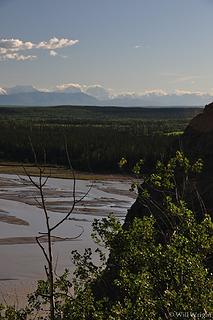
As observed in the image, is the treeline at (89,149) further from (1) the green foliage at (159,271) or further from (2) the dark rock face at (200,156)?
(1) the green foliage at (159,271)

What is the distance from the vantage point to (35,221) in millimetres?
29922

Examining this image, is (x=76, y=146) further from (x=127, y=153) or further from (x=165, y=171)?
(x=165, y=171)

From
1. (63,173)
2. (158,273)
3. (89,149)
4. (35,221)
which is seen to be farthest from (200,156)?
(89,149)

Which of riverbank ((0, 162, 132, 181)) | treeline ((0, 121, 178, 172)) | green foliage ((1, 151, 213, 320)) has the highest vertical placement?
green foliage ((1, 151, 213, 320))

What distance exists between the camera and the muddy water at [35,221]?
19312 millimetres

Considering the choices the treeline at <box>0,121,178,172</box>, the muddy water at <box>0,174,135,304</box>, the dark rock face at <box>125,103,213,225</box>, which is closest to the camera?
the dark rock face at <box>125,103,213,225</box>

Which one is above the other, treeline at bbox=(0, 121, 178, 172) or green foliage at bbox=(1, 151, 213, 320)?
green foliage at bbox=(1, 151, 213, 320)

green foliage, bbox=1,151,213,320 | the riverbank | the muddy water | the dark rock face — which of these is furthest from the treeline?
green foliage, bbox=1,151,213,320

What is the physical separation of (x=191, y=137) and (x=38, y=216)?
17977 mm

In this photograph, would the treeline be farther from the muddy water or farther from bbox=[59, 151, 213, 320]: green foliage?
bbox=[59, 151, 213, 320]: green foliage

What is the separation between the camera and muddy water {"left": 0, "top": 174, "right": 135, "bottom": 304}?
19312mm

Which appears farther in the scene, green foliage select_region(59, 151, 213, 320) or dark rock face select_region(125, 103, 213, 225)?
dark rock face select_region(125, 103, 213, 225)

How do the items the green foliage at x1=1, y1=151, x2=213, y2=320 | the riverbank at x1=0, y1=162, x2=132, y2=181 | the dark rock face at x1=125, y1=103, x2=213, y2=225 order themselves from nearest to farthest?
1. the green foliage at x1=1, y1=151, x2=213, y2=320
2. the dark rock face at x1=125, y1=103, x2=213, y2=225
3. the riverbank at x1=0, y1=162, x2=132, y2=181

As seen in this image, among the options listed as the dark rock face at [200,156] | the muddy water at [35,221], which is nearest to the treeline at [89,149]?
the muddy water at [35,221]
